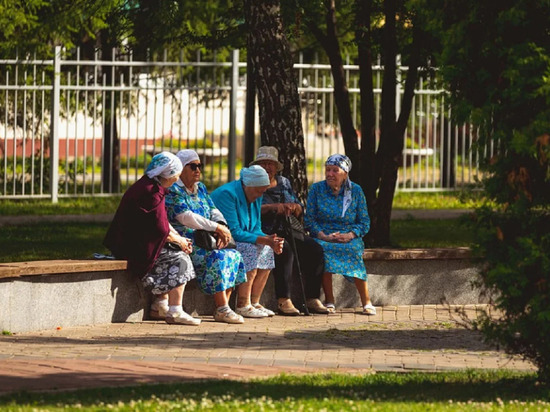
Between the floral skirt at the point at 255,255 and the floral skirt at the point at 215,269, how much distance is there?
0.19 m

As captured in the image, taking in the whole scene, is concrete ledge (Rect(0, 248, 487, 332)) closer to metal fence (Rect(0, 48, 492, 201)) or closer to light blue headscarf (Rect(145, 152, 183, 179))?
light blue headscarf (Rect(145, 152, 183, 179))

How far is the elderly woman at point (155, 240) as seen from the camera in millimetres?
10180

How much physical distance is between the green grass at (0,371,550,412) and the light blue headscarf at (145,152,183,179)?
113 inches

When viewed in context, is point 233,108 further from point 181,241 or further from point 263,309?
point 181,241

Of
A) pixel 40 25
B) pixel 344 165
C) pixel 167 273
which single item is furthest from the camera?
pixel 40 25

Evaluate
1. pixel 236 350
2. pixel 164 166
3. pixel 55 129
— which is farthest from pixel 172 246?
pixel 55 129

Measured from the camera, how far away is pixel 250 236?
10.8 m

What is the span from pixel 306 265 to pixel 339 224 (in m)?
0.48

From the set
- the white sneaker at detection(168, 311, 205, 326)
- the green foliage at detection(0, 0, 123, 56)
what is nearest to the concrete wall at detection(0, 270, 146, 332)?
the white sneaker at detection(168, 311, 205, 326)

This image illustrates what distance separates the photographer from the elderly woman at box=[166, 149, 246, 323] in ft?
34.4


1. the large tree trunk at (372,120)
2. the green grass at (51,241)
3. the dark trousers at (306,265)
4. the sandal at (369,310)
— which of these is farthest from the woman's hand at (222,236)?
the large tree trunk at (372,120)

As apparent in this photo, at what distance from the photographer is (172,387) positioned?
24.1 feet

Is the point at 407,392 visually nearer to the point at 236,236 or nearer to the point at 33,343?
the point at 33,343

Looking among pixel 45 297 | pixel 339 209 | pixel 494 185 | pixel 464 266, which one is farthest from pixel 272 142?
pixel 494 185
